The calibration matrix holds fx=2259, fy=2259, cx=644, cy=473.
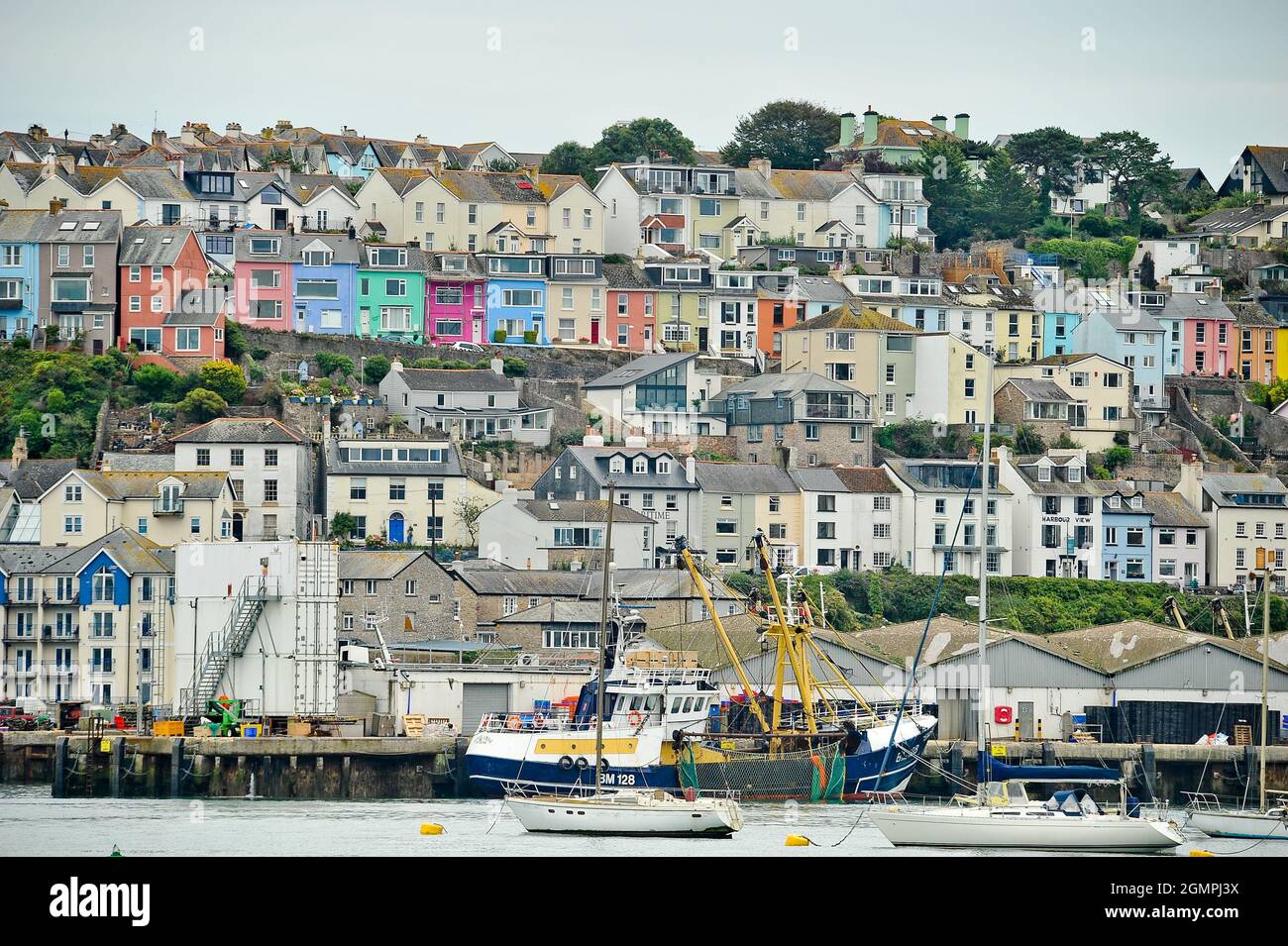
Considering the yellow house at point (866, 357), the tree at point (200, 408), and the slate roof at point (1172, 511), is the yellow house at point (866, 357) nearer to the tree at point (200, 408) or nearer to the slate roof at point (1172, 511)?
the slate roof at point (1172, 511)

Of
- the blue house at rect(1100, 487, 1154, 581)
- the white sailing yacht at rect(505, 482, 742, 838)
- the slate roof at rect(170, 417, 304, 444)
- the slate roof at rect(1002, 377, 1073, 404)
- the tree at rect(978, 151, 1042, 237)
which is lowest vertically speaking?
the white sailing yacht at rect(505, 482, 742, 838)

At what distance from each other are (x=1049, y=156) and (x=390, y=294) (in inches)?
1704

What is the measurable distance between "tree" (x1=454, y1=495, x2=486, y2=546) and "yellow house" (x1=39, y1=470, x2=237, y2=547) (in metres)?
8.74

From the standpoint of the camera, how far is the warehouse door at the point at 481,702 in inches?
2303

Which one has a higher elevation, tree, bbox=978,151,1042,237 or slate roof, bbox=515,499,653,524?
tree, bbox=978,151,1042,237

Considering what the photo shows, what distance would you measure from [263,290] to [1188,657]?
3935 centimetres

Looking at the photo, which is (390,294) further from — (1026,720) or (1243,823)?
(1243,823)

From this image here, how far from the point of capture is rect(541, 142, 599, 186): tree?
346 ft

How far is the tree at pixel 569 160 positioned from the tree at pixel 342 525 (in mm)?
35866

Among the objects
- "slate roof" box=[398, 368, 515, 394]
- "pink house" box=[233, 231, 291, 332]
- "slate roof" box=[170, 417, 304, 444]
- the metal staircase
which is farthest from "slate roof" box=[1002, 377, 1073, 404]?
the metal staircase

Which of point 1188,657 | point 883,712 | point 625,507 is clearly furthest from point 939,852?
point 625,507

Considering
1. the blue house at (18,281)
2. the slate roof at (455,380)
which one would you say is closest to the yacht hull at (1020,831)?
the slate roof at (455,380)

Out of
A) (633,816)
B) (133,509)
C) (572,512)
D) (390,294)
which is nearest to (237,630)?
(133,509)

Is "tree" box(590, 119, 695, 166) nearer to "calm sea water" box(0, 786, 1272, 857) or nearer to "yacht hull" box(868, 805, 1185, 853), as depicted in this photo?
"calm sea water" box(0, 786, 1272, 857)
